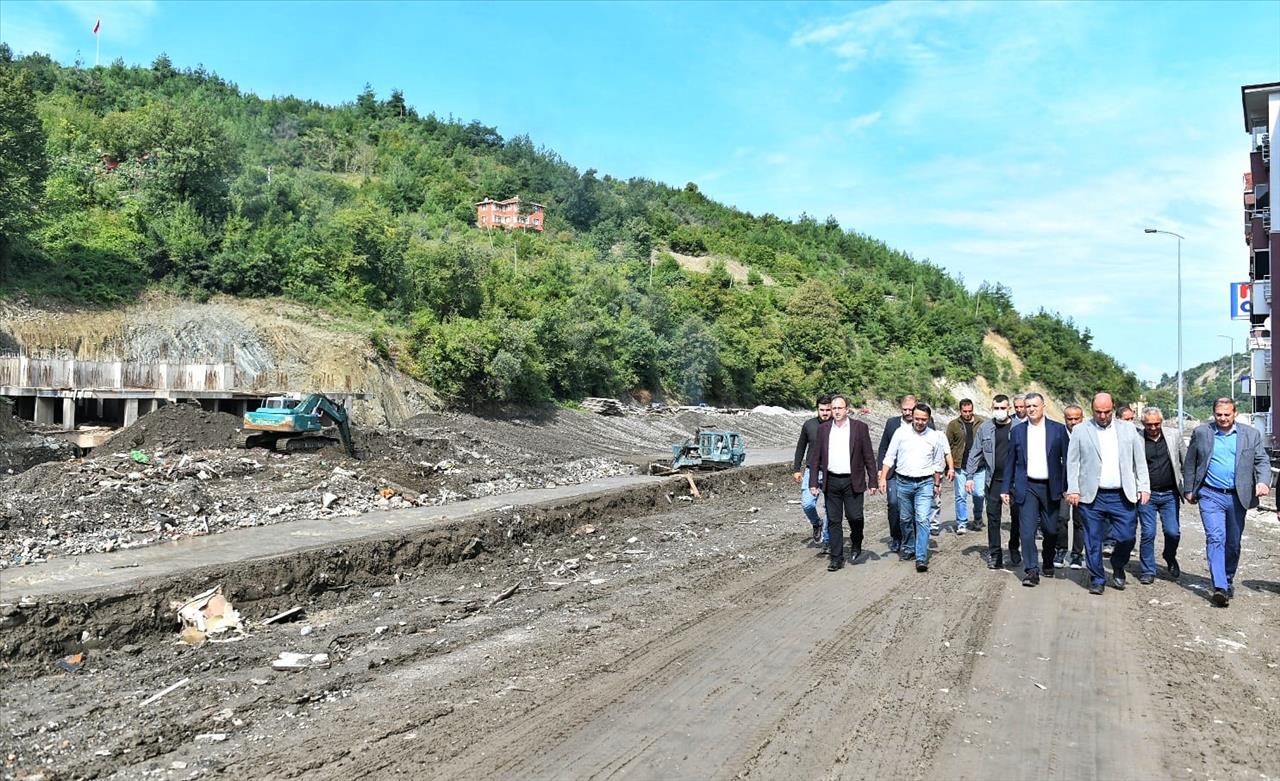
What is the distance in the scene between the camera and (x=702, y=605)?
8.10 metres

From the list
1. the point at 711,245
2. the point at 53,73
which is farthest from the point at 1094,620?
the point at 711,245

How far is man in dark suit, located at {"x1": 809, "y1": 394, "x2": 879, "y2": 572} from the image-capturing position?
380 inches

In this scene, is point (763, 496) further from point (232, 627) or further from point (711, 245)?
point (711, 245)

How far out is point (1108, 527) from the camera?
8.93 meters

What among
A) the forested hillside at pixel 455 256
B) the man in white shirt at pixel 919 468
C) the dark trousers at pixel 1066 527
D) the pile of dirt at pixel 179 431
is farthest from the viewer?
the forested hillside at pixel 455 256

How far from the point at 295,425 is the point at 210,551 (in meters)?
9.92

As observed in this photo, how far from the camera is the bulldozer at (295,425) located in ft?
67.1

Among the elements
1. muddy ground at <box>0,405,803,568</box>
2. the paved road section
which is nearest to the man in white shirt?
the paved road section

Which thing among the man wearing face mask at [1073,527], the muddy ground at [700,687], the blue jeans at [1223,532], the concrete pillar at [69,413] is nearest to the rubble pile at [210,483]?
the concrete pillar at [69,413]

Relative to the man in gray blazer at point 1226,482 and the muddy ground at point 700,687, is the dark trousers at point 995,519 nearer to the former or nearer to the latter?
the muddy ground at point 700,687

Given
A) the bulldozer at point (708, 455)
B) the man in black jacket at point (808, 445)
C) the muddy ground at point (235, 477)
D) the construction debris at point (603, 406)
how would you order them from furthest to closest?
1. the construction debris at point (603, 406)
2. the bulldozer at point (708, 455)
3. the muddy ground at point (235, 477)
4. the man in black jacket at point (808, 445)

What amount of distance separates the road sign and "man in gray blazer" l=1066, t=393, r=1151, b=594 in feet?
119

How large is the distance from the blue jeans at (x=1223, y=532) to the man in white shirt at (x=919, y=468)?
8.55ft

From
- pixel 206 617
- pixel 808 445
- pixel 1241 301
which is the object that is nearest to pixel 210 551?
pixel 206 617
